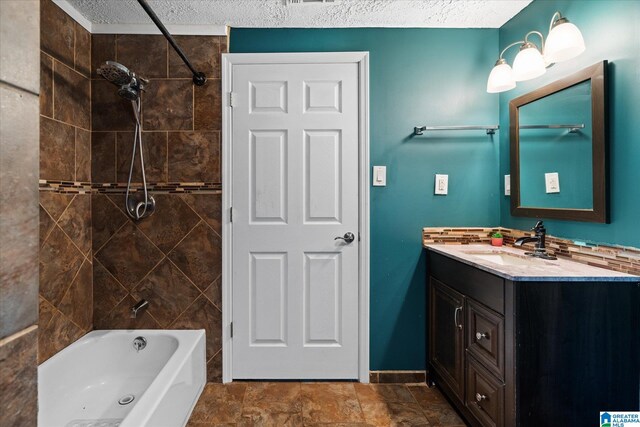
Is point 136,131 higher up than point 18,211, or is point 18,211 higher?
point 136,131

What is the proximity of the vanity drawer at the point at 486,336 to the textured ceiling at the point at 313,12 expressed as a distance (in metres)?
1.71

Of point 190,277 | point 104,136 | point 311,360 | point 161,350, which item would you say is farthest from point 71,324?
point 311,360

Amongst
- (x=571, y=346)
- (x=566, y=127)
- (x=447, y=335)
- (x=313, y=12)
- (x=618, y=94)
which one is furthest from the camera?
(x=313, y=12)

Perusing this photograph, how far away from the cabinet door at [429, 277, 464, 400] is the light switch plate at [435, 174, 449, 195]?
0.57 meters

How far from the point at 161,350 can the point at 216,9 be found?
6.87ft

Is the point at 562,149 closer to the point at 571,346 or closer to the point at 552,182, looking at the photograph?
the point at 552,182

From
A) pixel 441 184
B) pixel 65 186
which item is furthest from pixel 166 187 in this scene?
pixel 441 184

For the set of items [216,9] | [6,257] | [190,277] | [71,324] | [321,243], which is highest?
[216,9]

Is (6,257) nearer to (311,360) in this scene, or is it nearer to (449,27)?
(311,360)

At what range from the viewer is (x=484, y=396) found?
4.92 ft

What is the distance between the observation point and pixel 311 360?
6.86 ft

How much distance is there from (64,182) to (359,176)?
1.72 m

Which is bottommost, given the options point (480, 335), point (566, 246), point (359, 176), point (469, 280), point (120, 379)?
point (120, 379)

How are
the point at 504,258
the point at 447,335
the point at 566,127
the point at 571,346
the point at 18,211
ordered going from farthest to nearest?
1. the point at 447,335
2. the point at 504,258
3. the point at 566,127
4. the point at 571,346
5. the point at 18,211
